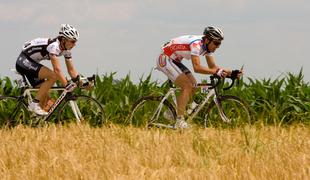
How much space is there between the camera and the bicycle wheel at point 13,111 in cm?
1202

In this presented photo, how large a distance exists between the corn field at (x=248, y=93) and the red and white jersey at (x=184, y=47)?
2.01m

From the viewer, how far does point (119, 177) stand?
6531 millimetres

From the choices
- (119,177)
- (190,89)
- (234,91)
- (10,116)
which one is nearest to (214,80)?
(190,89)

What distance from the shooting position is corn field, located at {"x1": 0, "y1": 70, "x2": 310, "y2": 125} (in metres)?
13.0

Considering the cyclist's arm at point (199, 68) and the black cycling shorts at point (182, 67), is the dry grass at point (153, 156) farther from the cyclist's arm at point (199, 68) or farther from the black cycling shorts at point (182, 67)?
the black cycling shorts at point (182, 67)

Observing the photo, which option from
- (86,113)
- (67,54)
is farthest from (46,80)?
(86,113)

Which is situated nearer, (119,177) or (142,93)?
(119,177)

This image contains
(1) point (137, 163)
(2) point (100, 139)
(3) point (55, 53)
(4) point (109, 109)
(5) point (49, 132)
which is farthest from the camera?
(4) point (109, 109)

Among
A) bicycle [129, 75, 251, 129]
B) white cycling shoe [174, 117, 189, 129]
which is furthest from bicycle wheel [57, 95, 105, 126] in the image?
white cycling shoe [174, 117, 189, 129]

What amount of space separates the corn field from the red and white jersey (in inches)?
79.2

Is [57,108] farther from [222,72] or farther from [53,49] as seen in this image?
[222,72]

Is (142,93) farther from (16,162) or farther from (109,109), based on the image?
(16,162)

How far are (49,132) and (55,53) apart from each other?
1402 mm

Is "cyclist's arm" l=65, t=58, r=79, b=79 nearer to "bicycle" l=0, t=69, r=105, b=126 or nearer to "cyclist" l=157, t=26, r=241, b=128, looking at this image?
"bicycle" l=0, t=69, r=105, b=126
